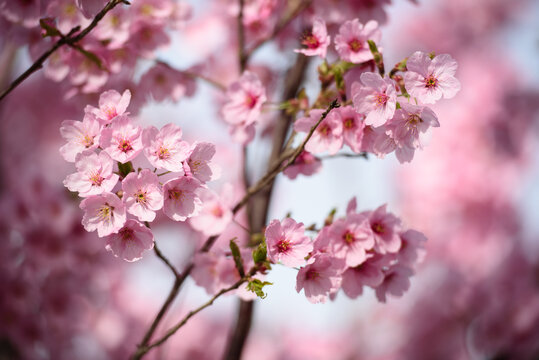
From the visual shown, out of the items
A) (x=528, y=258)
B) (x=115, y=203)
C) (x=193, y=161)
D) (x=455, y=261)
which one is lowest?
(x=115, y=203)

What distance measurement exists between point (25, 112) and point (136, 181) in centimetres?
294

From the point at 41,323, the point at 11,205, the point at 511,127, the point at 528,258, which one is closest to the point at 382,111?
the point at 11,205

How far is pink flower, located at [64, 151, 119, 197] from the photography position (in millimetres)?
938

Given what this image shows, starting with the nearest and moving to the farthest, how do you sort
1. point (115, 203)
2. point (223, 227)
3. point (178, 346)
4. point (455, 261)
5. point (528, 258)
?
point (115, 203) → point (223, 227) → point (528, 258) → point (178, 346) → point (455, 261)

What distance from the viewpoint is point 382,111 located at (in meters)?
0.98

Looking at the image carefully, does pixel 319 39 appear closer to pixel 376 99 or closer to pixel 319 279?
pixel 376 99

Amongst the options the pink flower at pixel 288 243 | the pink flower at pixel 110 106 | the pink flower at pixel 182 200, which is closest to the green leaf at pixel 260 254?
the pink flower at pixel 288 243

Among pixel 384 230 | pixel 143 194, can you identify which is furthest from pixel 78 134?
pixel 384 230

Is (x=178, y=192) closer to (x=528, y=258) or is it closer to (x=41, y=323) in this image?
(x=41, y=323)

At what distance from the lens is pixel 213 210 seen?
4.03 feet

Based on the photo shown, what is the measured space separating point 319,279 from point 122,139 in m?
0.49

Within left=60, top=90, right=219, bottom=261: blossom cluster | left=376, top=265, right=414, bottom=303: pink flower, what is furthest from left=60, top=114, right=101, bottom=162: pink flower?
left=376, top=265, right=414, bottom=303: pink flower

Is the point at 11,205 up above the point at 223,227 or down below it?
above

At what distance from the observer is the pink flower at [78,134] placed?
3.24 ft
